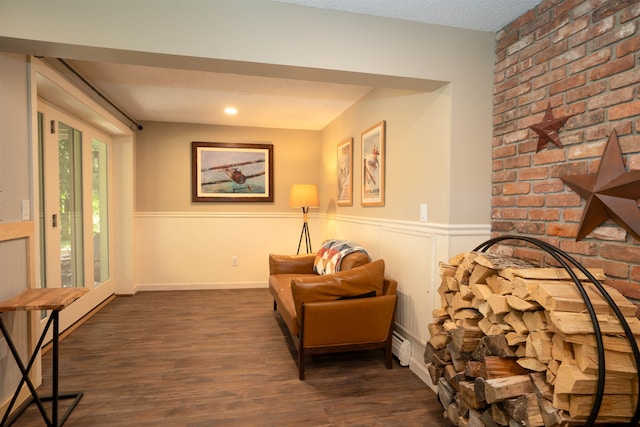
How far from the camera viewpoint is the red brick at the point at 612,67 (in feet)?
5.01

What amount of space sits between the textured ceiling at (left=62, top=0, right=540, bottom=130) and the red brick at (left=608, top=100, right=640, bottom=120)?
82 centimetres

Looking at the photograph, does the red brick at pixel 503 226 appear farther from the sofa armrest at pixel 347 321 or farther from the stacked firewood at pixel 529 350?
the sofa armrest at pixel 347 321

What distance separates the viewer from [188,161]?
4.93 m

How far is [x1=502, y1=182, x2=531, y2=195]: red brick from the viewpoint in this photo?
2.06 metres

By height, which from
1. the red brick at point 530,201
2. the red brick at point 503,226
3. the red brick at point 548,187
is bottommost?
the red brick at point 503,226

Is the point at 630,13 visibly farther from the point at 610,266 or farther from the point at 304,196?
the point at 304,196

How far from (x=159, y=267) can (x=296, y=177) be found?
7.55 ft

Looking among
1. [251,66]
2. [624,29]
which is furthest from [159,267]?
[624,29]

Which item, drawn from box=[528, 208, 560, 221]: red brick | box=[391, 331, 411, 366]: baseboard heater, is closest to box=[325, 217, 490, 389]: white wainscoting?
box=[391, 331, 411, 366]: baseboard heater

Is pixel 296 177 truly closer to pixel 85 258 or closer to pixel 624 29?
pixel 85 258

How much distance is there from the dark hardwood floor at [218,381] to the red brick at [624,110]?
178 cm

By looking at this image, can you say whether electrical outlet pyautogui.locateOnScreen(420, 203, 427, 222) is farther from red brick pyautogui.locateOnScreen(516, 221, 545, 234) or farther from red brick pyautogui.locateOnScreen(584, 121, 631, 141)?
red brick pyautogui.locateOnScreen(584, 121, 631, 141)

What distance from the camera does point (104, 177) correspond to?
13.9 ft

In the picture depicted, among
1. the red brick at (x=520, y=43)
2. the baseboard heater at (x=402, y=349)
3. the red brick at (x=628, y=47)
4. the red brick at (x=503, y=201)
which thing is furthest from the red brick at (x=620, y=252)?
the baseboard heater at (x=402, y=349)
